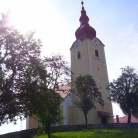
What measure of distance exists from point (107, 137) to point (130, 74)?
61.3 feet

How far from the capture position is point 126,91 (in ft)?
129

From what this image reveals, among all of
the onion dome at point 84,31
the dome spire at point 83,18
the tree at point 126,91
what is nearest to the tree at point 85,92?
the tree at point 126,91

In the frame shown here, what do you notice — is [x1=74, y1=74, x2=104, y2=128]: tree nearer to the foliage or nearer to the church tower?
the church tower

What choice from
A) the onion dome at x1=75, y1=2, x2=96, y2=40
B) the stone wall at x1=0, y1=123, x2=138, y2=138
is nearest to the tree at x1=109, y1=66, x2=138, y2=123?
the stone wall at x1=0, y1=123, x2=138, y2=138

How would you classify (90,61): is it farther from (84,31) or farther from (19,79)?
(19,79)

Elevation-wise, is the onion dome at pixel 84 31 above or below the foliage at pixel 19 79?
above

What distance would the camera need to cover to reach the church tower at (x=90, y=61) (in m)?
44.9

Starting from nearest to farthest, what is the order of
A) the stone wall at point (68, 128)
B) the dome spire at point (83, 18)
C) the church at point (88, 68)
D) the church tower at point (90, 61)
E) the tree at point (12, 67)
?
the tree at point (12, 67) → the stone wall at point (68, 128) → the church at point (88, 68) → the church tower at point (90, 61) → the dome spire at point (83, 18)

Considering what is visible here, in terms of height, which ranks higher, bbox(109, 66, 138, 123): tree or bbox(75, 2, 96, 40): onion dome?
bbox(75, 2, 96, 40): onion dome

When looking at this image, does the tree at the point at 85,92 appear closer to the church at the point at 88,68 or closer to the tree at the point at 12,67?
the church at the point at 88,68

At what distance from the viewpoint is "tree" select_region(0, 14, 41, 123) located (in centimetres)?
1739

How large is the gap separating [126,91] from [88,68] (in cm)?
977

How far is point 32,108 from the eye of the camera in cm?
1811

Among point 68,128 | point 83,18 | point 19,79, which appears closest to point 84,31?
point 83,18
